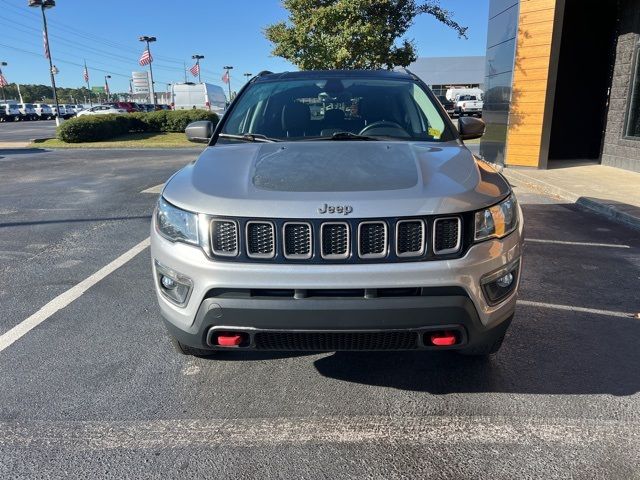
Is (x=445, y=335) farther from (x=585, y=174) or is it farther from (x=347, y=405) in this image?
(x=585, y=174)

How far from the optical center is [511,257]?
2.56m

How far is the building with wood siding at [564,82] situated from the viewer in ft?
37.2

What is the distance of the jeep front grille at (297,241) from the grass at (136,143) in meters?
19.1

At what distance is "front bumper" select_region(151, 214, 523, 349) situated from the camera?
2.31 metres

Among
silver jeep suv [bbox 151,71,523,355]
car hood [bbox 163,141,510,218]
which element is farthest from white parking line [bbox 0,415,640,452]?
car hood [bbox 163,141,510,218]

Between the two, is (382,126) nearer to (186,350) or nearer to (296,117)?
(296,117)

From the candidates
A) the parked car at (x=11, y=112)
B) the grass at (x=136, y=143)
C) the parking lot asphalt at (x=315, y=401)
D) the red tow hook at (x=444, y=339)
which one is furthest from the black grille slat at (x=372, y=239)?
the parked car at (x=11, y=112)

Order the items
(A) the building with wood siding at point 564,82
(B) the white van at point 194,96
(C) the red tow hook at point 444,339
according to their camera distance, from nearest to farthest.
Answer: (C) the red tow hook at point 444,339 < (A) the building with wood siding at point 564,82 < (B) the white van at point 194,96

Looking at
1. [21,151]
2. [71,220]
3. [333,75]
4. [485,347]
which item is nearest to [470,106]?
[21,151]

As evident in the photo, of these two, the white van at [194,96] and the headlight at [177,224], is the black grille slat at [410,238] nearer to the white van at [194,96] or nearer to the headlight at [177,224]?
the headlight at [177,224]

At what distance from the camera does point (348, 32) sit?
1393 cm

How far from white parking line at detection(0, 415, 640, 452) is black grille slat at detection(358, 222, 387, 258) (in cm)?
92

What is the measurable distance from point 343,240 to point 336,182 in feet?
1.09

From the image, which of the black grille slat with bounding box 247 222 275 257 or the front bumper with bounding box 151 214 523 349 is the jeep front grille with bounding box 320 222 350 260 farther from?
the black grille slat with bounding box 247 222 275 257
